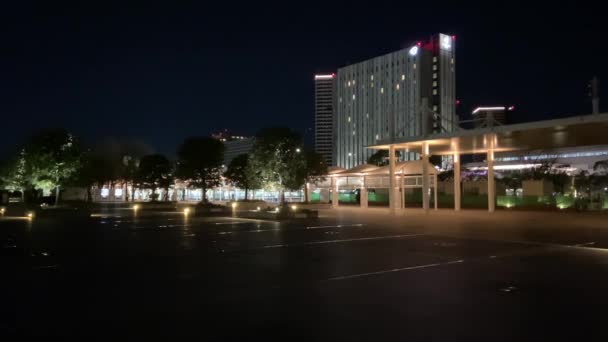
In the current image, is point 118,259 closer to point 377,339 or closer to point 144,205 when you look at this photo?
point 377,339

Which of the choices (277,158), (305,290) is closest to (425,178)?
(277,158)

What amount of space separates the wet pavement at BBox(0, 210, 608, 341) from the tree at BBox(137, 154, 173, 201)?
4165 cm

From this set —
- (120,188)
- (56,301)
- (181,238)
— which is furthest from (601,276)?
(120,188)

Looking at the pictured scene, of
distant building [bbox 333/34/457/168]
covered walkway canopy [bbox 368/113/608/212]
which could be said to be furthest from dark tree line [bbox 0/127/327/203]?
distant building [bbox 333/34/457/168]

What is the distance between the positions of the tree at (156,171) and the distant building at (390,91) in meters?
86.8

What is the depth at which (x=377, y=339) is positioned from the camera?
18.8 feet

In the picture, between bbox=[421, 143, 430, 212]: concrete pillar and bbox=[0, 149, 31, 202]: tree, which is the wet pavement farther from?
bbox=[0, 149, 31, 202]: tree

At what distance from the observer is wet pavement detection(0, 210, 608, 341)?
616cm

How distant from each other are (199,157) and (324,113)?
15607cm

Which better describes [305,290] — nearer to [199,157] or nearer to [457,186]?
[457,186]

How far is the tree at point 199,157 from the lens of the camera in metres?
43.5

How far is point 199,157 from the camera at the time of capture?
4341cm

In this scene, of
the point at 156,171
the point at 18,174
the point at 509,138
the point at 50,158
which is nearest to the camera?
the point at 509,138

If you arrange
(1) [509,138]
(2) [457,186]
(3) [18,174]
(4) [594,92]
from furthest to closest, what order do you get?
1. (2) [457,186]
2. (3) [18,174]
3. (1) [509,138]
4. (4) [594,92]
